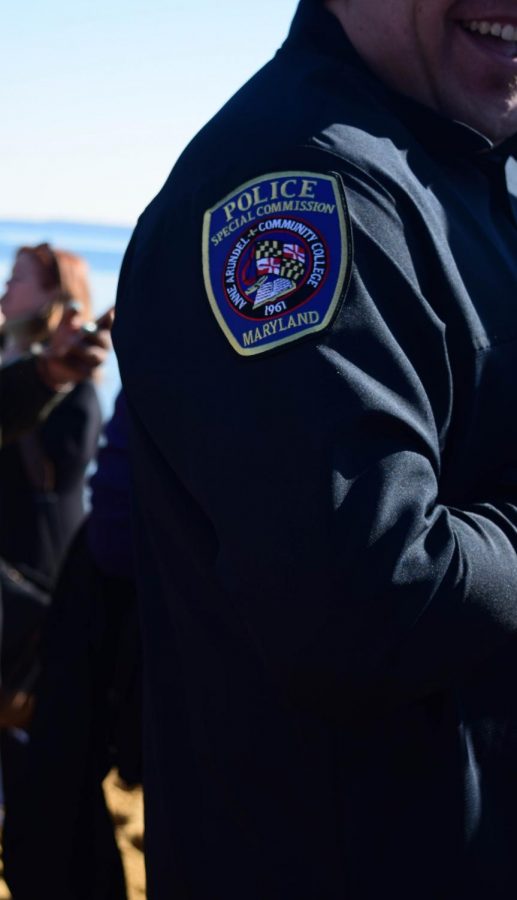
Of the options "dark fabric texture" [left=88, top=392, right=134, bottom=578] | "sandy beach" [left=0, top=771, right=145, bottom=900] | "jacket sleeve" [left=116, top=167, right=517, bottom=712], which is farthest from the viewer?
"sandy beach" [left=0, top=771, right=145, bottom=900]

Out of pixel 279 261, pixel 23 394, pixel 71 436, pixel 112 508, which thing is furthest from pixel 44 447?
pixel 279 261

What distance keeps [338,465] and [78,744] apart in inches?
52.0

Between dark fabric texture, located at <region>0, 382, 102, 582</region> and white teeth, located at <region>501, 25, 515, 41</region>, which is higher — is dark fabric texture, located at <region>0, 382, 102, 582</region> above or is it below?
below

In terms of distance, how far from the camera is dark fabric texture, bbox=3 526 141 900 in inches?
79.5

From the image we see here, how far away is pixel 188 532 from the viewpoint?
1116 millimetres

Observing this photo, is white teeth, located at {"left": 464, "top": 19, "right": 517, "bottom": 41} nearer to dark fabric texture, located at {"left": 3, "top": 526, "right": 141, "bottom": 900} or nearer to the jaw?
the jaw

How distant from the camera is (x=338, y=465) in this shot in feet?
3.09

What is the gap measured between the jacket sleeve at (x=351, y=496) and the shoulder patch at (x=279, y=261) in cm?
2

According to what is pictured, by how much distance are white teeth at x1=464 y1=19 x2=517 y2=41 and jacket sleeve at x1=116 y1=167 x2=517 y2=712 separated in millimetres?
329

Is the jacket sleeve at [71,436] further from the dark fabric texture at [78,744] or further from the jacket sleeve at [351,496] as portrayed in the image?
the jacket sleeve at [351,496]

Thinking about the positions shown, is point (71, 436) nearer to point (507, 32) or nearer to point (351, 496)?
point (507, 32)

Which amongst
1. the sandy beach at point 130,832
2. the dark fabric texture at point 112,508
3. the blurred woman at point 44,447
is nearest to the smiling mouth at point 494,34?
the dark fabric texture at point 112,508

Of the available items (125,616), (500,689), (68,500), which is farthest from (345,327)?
(68,500)

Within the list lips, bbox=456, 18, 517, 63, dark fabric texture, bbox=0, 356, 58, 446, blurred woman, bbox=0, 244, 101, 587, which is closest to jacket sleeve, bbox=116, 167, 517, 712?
lips, bbox=456, 18, 517, 63
